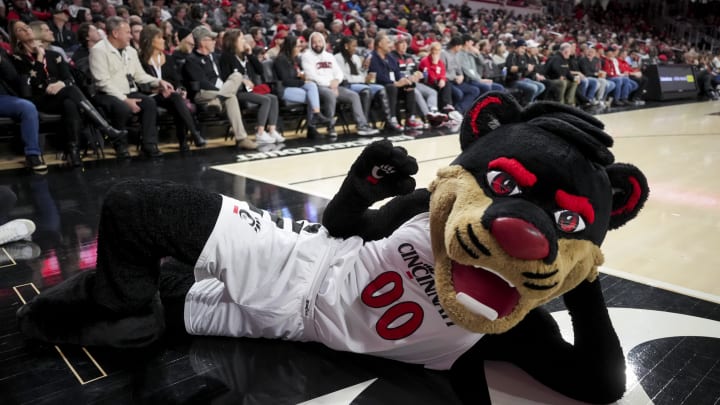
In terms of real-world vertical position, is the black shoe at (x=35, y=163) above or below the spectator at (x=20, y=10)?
below

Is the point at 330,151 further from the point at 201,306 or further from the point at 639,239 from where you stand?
the point at 201,306

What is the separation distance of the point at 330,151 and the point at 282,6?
24.4 ft

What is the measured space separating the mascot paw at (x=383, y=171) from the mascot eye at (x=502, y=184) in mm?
440

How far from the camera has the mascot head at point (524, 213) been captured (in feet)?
3.47

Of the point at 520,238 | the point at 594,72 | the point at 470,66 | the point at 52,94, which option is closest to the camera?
the point at 520,238

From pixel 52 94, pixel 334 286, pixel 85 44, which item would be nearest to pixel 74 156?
pixel 52 94

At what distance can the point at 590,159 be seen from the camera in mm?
1183

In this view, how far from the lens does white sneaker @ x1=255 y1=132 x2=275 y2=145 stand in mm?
6297

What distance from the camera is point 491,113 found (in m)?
1.30

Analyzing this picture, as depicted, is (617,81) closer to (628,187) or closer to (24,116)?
(24,116)

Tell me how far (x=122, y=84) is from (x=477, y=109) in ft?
17.0

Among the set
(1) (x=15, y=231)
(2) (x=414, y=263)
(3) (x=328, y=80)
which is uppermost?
(3) (x=328, y=80)

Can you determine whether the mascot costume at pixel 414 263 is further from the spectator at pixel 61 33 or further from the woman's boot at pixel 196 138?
the spectator at pixel 61 33

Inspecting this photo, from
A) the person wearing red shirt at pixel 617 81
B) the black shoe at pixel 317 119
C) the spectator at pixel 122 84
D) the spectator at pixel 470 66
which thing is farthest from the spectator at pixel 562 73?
the spectator at pixel 122 84
